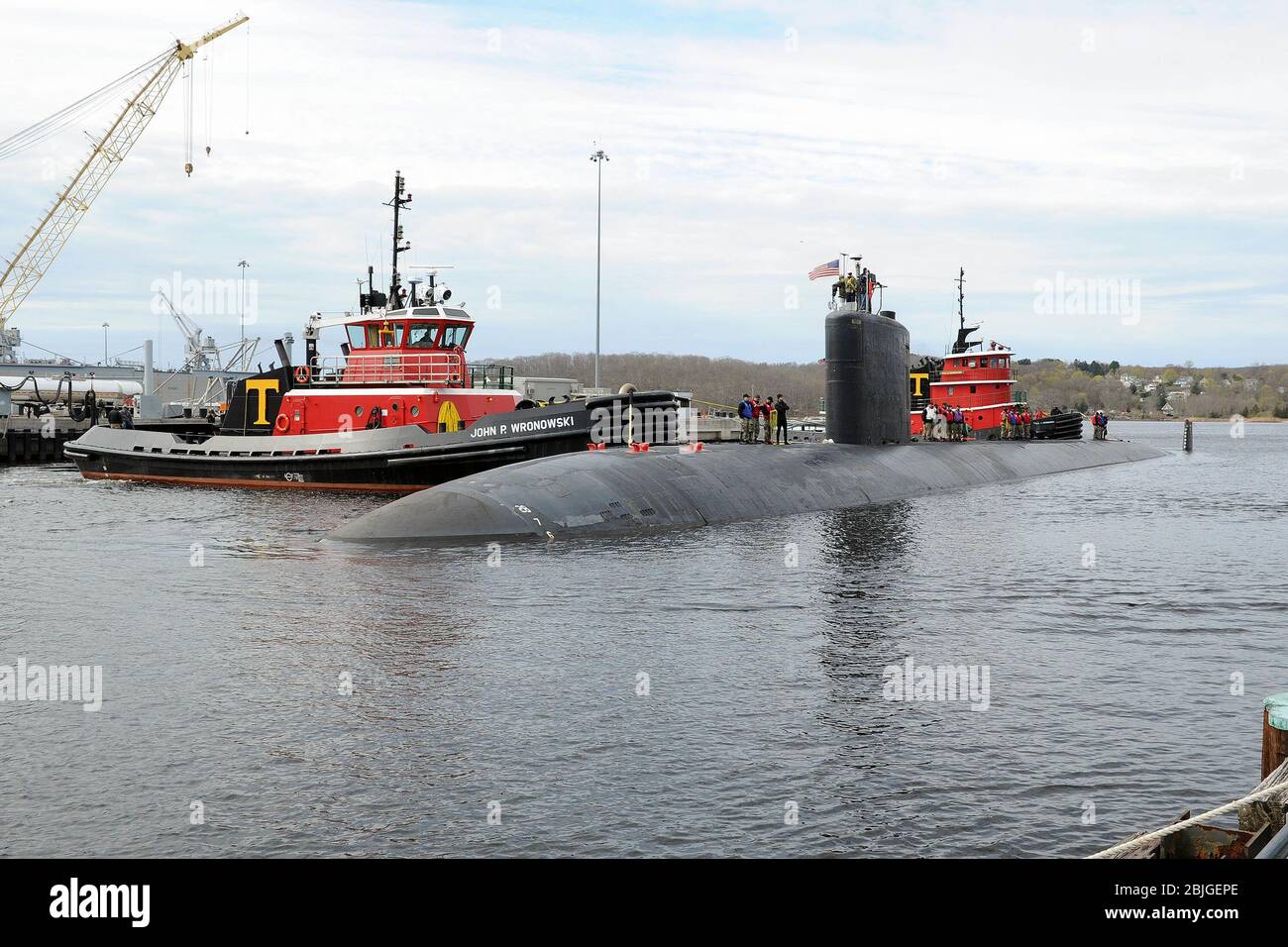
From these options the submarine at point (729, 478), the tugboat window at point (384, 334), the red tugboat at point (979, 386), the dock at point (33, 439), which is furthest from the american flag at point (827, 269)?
the dock at point (33, 439)

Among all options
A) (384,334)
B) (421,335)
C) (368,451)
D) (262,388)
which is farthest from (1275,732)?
(262,388)

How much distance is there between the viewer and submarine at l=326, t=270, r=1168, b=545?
19.9m

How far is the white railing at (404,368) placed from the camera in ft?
117

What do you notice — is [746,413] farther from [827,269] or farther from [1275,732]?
[1275,732]

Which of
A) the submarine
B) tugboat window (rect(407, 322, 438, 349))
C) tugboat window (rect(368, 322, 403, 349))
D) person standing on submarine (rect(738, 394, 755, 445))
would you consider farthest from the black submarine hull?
tugboat window (rect(368, 322, 403, 349))

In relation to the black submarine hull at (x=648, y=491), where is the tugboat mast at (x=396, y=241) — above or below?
above

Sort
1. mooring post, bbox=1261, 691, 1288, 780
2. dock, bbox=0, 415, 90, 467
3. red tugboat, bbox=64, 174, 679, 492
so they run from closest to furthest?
mooring post, bbox=1261, 691, 1288, 780 → red tugboat, bbox=64, 174, 679, 492 → dock, bbox=0, 415, 90, 467

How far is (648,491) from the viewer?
21.9 m

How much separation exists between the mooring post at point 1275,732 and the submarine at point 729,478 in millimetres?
14003

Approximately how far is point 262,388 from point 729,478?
61.9 ft

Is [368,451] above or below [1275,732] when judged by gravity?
above

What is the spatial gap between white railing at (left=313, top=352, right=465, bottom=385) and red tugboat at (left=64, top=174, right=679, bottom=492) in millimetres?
31

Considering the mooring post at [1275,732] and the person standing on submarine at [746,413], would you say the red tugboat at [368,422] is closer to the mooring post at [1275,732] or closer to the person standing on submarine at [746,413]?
the person standing on submarine at [746,413]

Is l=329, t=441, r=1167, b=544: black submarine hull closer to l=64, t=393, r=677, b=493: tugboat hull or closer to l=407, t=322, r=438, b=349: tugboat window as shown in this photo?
l=64, t=393, r=677, b=493: tugboat hull
